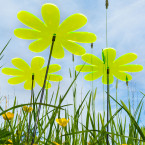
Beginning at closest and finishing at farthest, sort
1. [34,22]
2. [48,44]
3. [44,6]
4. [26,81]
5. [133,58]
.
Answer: [44,6]
[34,22]
[48,44]
[133,58]
[26,81]

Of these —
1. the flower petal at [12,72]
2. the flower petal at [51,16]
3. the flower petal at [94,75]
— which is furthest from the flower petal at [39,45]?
the flower petal at [94,75]

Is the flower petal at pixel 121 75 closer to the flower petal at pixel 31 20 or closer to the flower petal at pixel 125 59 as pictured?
the flower petal at pixel 125 59

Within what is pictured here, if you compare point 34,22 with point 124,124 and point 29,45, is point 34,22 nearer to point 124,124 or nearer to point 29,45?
A: point 29,45

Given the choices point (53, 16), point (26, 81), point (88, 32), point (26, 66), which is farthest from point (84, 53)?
point (26, 81)

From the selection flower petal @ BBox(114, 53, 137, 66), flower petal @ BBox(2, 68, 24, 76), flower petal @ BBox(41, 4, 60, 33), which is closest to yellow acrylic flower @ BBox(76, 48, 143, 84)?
flower petal @ BBox(114, 53, 137, 66)

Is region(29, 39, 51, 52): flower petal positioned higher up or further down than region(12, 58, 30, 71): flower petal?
higher up

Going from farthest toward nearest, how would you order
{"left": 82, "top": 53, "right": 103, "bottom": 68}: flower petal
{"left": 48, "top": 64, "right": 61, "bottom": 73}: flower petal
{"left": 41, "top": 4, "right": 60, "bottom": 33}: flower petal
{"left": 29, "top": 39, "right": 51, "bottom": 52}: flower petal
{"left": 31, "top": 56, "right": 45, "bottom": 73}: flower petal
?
{"left": 48, "top": 64, "right": 61, "bottom": 73}: flower petal → {"left": 31, "top": 56, "right": 45, "bottom": 73}: flower petal → {"left": 82, "top": 53, "right": 103, "bottom": 68}: flower petal → {"left": 29, "top": 39, "right": 51, "bottom": 52}: flower petal → {"left": 41, "top": 4, "right": 60, "bottom": 33}: flower petal

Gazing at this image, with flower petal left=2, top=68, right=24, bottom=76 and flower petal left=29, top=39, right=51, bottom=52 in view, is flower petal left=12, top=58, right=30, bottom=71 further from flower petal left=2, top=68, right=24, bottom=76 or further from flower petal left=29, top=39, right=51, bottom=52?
flower petal left=29, top=39, right=51, bottom=52
